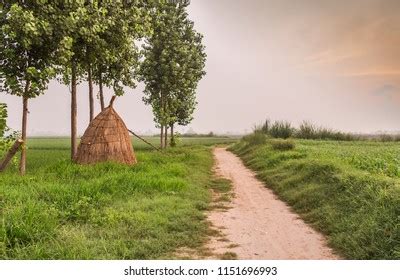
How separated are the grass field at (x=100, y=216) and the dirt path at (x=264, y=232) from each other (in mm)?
755

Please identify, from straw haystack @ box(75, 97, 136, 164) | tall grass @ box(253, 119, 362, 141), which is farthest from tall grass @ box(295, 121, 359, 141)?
straw haystack @ box(75, 97, 136, 164)

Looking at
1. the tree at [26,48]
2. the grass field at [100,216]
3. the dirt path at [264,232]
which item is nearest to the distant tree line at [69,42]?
the tree at [26,48]

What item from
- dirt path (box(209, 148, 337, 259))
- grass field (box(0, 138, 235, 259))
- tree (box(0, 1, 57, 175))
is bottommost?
dirt path (box(209, 148, 337, 259))

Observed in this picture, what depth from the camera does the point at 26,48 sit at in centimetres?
1680

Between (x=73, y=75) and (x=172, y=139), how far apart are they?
26.5 m

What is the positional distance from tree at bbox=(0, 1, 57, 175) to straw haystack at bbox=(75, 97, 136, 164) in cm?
264

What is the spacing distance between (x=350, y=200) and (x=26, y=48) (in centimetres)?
1345

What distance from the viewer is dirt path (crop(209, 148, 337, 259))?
8.92 m

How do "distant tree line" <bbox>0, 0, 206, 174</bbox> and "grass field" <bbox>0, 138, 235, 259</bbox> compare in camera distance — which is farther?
"distant tree line" <bbox>0, 0, 206, 174</bbox>

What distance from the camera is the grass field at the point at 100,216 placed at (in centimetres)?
834

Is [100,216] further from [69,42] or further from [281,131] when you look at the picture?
[281,131]

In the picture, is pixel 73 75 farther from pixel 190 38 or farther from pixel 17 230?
pixel 190 38

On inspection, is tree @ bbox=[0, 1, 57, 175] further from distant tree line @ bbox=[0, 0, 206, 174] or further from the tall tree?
the tall tree

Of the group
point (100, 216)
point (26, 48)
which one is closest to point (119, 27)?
point (26, 48)
